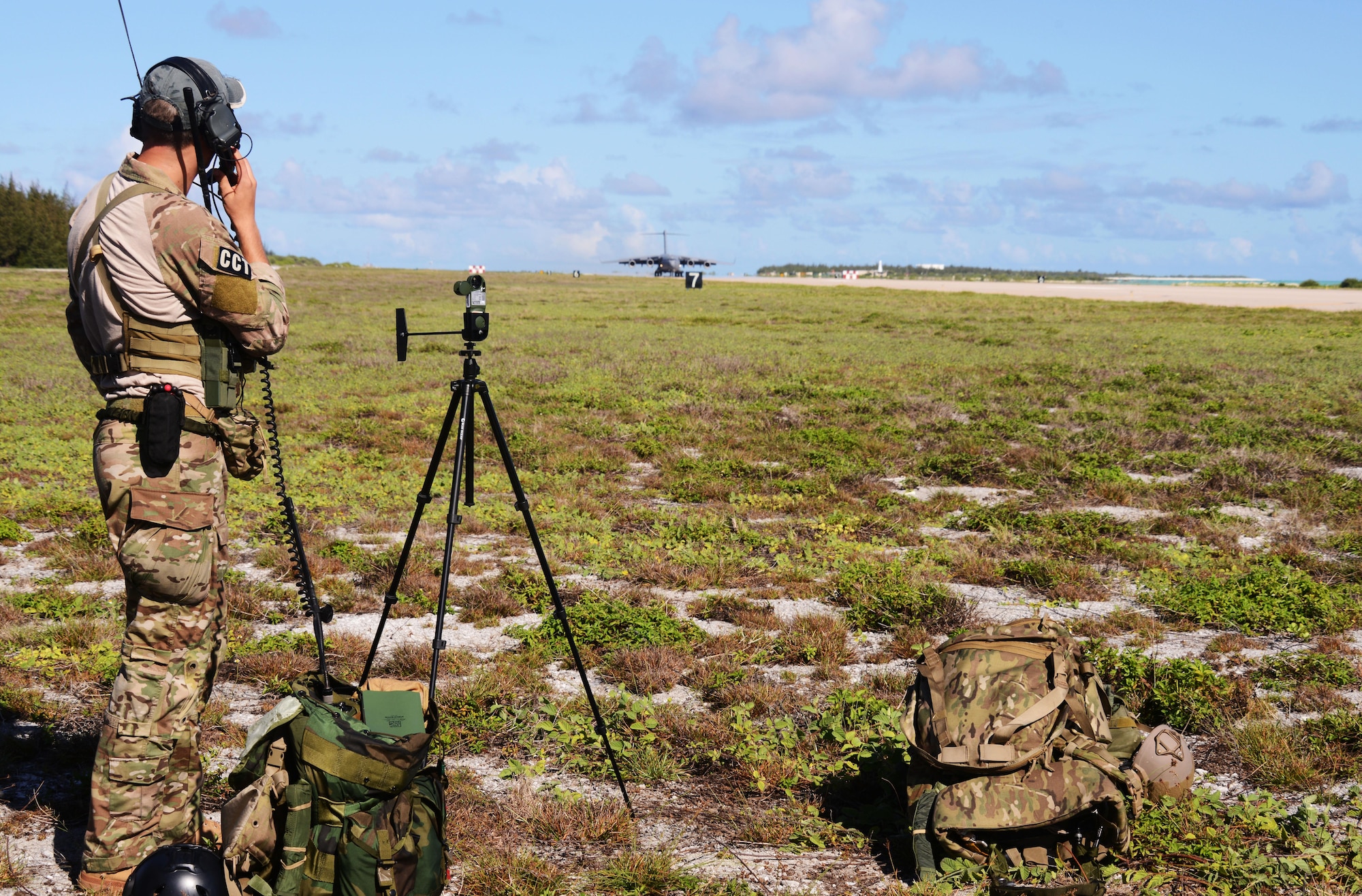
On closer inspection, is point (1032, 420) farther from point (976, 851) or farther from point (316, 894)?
point (316, 894)

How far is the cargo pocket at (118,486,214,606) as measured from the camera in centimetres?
381

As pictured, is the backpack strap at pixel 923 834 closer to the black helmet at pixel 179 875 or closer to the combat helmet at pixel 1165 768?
the combat helmet at pixel 1165 768

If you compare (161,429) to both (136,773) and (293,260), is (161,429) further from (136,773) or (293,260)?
(293,260)

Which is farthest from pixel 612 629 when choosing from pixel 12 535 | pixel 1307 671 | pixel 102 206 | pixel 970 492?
pixel 12 535

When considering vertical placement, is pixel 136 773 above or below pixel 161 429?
below

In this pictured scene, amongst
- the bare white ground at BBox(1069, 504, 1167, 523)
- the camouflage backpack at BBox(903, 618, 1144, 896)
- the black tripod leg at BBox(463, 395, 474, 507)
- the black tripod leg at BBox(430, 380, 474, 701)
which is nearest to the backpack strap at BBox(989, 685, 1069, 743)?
the camouflage backpack at BBox(903, 618, 1144, 896)

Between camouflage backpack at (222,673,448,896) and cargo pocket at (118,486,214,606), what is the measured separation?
66 centimetres

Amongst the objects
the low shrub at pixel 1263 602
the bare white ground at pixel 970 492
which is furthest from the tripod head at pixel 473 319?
the bare white ground at pixel 970 492

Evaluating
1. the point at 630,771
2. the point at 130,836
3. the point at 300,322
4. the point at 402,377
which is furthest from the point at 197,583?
the point at 300,322

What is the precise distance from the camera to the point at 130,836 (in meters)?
3.97

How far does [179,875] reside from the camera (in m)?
3.45

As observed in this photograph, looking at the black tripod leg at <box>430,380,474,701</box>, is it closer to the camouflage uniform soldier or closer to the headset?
the camouflage uniform soldier

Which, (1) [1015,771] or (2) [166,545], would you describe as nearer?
(2) [166,545]

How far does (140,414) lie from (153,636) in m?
0.90
